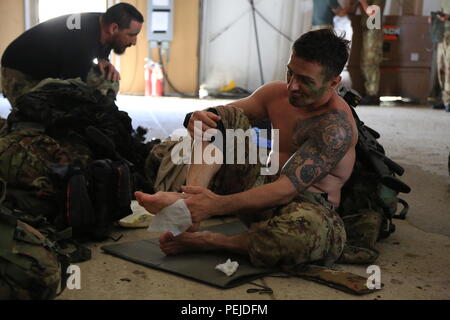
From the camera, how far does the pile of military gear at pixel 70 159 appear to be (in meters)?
2.25

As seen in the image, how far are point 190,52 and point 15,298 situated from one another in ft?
26.6

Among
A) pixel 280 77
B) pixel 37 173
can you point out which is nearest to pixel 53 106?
pixel 37 173

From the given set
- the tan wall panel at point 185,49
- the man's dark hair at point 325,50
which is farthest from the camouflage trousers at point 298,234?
the tan wall panel at point 185,49

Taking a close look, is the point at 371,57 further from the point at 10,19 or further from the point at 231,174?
the point at 231,174

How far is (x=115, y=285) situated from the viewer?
1861 millimetres

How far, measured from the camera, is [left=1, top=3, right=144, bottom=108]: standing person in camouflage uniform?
4016 mm

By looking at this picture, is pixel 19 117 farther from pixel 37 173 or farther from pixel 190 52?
pixel 190 52

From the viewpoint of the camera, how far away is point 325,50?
82.0 inches

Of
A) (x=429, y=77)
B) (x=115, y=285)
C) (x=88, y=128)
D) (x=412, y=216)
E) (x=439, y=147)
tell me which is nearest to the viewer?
(x=115, y=285)

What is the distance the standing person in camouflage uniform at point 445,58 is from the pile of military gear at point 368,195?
20.8ft

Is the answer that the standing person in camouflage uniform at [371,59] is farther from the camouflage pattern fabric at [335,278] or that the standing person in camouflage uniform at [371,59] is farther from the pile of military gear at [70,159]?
the camouflage pattern fabric at [335,278]

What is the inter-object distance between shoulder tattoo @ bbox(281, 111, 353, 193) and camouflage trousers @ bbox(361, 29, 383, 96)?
768cm

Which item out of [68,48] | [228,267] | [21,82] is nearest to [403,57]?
[68,48]

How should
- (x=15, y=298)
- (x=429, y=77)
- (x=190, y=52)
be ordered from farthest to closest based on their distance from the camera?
(x=429, y=77), (x=190, y=52), (x=15, y=298)
